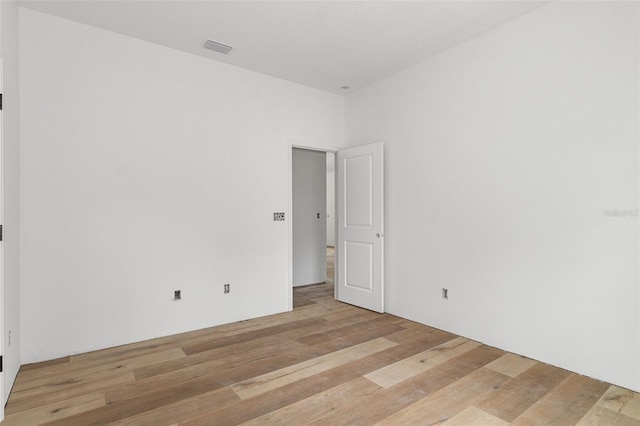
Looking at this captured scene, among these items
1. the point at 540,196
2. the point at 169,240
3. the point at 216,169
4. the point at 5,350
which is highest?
the point at 216,169

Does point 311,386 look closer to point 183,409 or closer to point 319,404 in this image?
point 319,404

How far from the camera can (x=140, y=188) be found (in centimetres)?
334

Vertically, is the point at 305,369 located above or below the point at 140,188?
below

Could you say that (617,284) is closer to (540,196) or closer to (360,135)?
(540,196)

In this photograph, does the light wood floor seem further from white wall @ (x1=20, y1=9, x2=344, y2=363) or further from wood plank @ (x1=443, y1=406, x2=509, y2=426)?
white wall @ (x1=20, y1=9, x2=344, y2=363)

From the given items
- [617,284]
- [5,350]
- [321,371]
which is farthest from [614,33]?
[5,350]

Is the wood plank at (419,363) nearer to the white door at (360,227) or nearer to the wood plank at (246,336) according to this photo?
the white door at (360,227)

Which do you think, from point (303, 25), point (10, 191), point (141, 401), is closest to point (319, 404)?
point (141, 401)

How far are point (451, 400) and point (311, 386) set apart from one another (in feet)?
3.17

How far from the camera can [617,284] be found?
2436 millimetres

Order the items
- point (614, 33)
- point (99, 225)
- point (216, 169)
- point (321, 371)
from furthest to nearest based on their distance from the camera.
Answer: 1. point (216, 169)
2. point (99, 225)
3. point (321, 371)
4. point (614, 33)

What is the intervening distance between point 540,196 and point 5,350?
13.6 ft

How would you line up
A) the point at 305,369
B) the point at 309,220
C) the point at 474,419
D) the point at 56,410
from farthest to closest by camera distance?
the point at 309,220, the point at 305,369, the point at 56,410, the point at 474,419

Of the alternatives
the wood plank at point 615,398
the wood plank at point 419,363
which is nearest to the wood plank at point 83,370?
the wood plank at point 419,363
